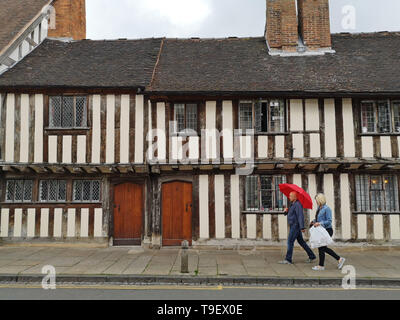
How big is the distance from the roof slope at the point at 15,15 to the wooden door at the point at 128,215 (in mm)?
7062

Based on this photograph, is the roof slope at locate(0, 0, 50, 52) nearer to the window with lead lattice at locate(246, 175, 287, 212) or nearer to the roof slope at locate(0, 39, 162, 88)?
the roof slope at locate(0, 39, 162, 88)

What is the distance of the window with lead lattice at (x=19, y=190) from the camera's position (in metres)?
10.3

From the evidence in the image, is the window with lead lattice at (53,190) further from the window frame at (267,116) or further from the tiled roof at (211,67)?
the window frame at (267,116)

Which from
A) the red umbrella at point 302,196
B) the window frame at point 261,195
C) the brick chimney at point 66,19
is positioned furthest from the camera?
the brick chimney at point 66,19

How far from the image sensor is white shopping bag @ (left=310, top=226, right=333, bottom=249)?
7082mm

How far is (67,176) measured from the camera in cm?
1029

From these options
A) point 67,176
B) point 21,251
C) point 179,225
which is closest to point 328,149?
point 179,225

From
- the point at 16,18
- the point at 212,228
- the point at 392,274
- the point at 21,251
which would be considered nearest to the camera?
the point at 392,274

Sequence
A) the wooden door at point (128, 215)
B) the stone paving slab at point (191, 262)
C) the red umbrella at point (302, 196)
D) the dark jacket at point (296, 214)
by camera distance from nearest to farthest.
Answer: the stone paving slab at point (191, 262), the red umbrella at point (302, 196), the dark jacket at point (296, 214), the wooden door at point (128, 215)

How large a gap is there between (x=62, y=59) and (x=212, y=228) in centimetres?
875

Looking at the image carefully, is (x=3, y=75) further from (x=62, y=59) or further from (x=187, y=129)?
(x=187, y=129)

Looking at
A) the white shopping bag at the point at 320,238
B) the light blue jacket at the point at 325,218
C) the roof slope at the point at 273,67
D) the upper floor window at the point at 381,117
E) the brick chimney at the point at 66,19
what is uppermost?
the brick chimney at the point at 66,19

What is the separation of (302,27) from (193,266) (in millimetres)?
10226

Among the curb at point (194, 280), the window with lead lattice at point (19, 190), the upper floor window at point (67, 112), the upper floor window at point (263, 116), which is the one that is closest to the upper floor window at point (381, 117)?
the upper floor window at point (263, 116)
